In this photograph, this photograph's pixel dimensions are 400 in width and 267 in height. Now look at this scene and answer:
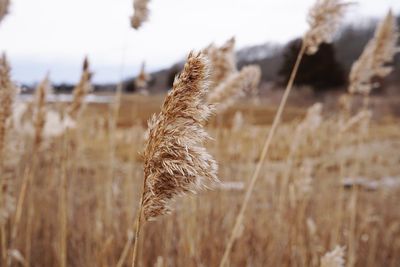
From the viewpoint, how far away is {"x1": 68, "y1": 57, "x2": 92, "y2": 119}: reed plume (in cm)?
207

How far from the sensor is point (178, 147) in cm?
85

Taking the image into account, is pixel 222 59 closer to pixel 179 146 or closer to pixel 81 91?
pixel 81 91

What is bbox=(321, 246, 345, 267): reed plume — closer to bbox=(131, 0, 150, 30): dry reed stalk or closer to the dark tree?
bbox=(131, 0, 150, 30): dry reed stalk

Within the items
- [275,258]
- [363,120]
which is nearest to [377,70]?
[363,120]

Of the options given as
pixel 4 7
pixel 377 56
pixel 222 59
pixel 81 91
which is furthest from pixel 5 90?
pixel 377 56

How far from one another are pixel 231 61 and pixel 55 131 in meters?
1.89

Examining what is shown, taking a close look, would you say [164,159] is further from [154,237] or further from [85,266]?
[154,237]

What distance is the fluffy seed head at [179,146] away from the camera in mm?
845

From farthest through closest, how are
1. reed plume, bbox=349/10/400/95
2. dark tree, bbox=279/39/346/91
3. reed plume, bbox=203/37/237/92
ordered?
dark tree, bbox=279/39/346/91 → reed plume, bbox=349/10/400/95 → reed plume, bbox=203/37/237/92

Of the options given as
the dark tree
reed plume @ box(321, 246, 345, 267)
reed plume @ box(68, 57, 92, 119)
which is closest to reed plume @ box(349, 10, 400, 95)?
reed plume @ box(68, 57, 92, 119)

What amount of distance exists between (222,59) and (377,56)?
996mm

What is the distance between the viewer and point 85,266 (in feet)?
8.83

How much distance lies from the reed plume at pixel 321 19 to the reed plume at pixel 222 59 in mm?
486

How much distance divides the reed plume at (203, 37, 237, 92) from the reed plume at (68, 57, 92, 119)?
552 mm
